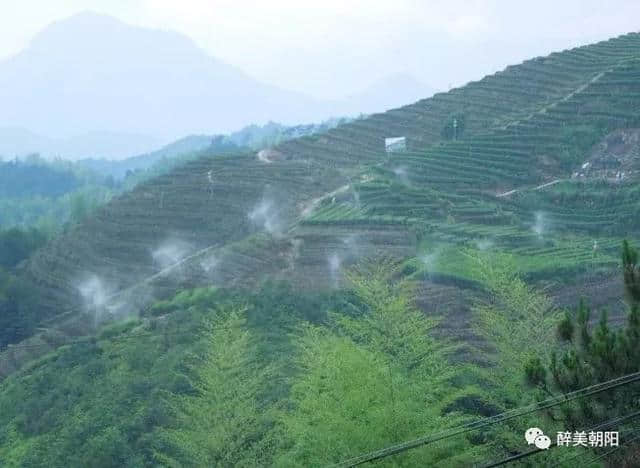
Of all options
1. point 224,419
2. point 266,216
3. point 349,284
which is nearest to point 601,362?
point 224,419

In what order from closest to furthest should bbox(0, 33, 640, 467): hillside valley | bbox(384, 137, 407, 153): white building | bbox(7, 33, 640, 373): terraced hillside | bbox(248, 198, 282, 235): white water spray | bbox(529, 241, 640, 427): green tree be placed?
bbox(529, 241, 640, 427): green tree → bbox(0, 33, 640, 467): hillside valley → bbox(7, 33, 640, 373): terraced hillside → bbox(248, 198, 282, 235): white water spray → bbox(384, 137, 407, 153): white building

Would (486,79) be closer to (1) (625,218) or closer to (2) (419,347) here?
(1) (625,218)

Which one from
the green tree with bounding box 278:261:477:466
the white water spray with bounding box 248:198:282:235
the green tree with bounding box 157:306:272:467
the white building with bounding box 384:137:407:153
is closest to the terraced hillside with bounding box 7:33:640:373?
the white water spray with bounding box 248:198:282:235

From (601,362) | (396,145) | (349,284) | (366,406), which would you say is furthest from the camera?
(396,145)

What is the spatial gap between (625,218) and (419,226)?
13.7 feet

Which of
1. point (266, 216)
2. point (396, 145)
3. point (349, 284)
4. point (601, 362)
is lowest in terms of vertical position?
point (349, 284)

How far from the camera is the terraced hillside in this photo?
55.3ft

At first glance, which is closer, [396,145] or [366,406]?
[366,406]

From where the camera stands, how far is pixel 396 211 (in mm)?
19062

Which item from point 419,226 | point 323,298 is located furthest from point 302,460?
point 419,226

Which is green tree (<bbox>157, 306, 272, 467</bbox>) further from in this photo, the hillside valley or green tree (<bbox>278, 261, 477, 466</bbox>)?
green tree (<bbox>278, 261, 477, 466</bbox>)

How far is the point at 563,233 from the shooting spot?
57.6ft

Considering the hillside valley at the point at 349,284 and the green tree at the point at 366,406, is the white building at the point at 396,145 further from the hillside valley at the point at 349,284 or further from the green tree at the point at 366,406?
the green tree at the point at 366,406

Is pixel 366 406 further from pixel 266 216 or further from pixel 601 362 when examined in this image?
pixel 266 216
